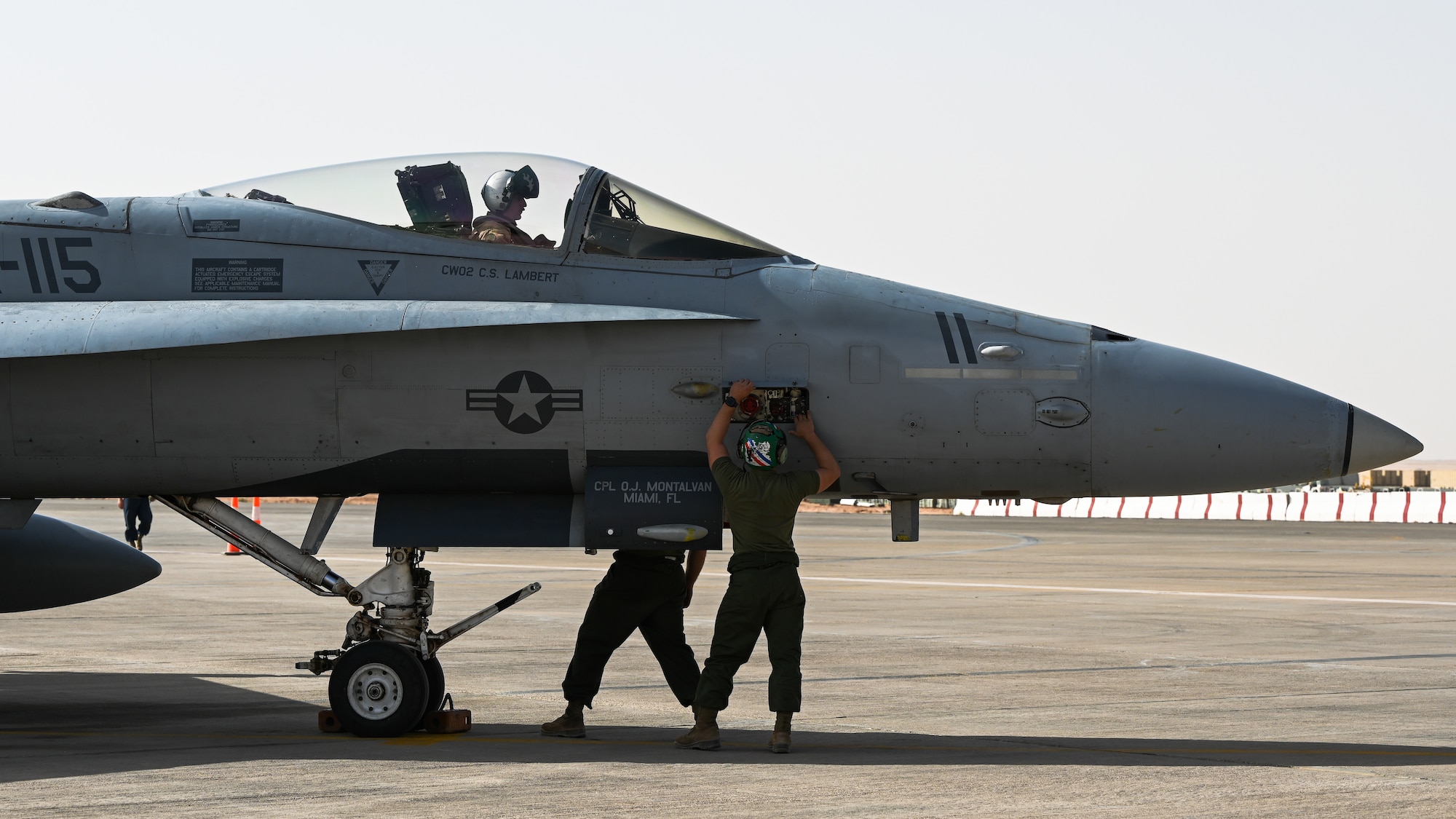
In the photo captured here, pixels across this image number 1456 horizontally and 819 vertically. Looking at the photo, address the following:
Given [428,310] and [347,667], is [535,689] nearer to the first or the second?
[347,667]

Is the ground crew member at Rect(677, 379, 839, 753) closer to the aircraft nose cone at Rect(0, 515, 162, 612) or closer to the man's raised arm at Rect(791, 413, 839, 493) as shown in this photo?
the man's raised arm at Rect(791, 413, 839, 493)

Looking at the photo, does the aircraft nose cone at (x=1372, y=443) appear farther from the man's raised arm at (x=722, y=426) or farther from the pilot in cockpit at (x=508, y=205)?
the pilot in cockpit at (x=508, y=205)

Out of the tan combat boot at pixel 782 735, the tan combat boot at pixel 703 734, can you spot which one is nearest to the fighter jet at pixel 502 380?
the tan combat boot at pixel 703 734

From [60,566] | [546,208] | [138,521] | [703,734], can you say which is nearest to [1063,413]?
[703,734]

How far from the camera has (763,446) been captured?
8.21m

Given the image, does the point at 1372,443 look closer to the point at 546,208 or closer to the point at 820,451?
the point at 820,451

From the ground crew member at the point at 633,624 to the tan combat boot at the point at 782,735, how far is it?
86cm

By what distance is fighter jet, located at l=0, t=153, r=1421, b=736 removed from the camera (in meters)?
8.35

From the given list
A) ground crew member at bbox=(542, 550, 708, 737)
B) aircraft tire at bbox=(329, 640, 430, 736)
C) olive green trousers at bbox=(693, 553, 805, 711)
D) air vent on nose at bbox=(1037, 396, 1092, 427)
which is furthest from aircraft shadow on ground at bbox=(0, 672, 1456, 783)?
air vent on nose at bbox=(1037, 396, 1092, 427)

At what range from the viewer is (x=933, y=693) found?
11.1 meters

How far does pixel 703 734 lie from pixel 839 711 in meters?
1.99

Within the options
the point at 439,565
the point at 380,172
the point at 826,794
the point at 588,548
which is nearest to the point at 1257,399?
the point at 826,794

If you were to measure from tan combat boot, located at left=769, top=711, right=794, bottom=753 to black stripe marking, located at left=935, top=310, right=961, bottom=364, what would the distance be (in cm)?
202

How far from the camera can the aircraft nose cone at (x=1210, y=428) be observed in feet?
26.8
